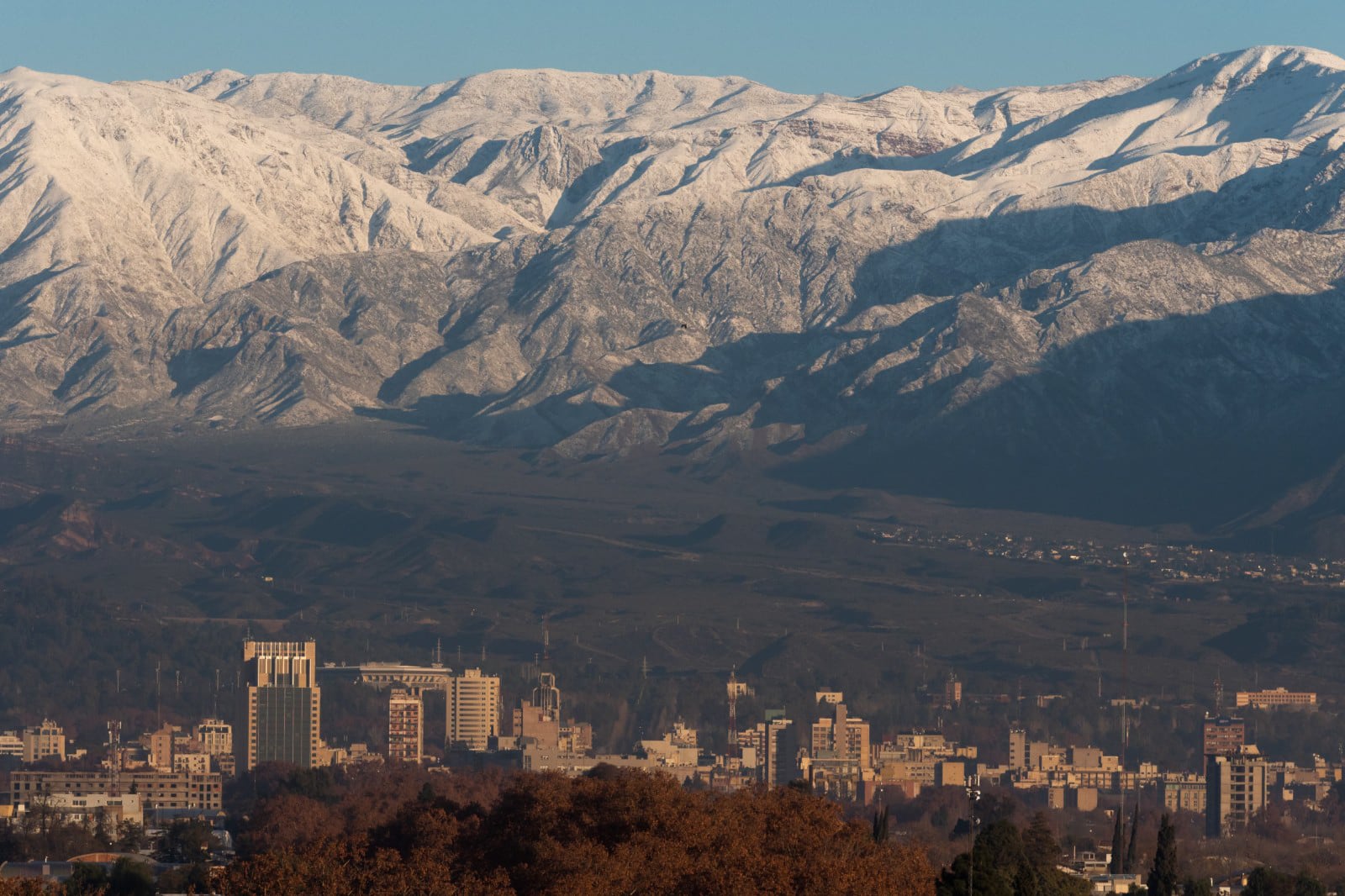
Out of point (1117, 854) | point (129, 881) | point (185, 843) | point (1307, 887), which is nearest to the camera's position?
point (129, 881)

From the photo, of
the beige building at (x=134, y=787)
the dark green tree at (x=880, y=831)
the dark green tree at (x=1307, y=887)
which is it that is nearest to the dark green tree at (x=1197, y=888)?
the dark green tree at (x=1307, y=887)

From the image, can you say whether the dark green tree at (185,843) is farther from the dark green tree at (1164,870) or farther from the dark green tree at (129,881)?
the dark green tree at (1164,870)

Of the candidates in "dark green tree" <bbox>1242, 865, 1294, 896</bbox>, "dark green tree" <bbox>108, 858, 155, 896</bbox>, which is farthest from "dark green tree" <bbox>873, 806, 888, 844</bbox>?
"dark green tree" <bbox>108, 858, 155, 896</bbox>

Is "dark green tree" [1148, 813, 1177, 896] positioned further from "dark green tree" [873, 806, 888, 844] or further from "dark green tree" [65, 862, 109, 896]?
"dark green tree" [65, 862, 109, 896]

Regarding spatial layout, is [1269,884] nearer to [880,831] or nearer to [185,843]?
[880,831]

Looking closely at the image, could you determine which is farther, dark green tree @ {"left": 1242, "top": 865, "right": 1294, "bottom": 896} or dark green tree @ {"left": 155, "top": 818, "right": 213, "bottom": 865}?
dark green tree @ {"left": 155, "top": 818, "right": 213, "bottom": 865}

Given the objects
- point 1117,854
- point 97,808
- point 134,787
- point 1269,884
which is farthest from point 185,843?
point 134,787

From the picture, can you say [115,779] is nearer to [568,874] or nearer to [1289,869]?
[1289,869]

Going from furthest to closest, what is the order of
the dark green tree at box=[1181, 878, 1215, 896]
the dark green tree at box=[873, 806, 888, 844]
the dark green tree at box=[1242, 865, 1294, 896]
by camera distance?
the dark green tree at box=[1242, 865, 1294, 896]
the dark green tree at box=[1181, 878, 1215, 896]
the dark green tree at box=[873, 806, 888, 844]

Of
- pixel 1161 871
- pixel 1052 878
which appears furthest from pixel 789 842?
pixel 1161 871
